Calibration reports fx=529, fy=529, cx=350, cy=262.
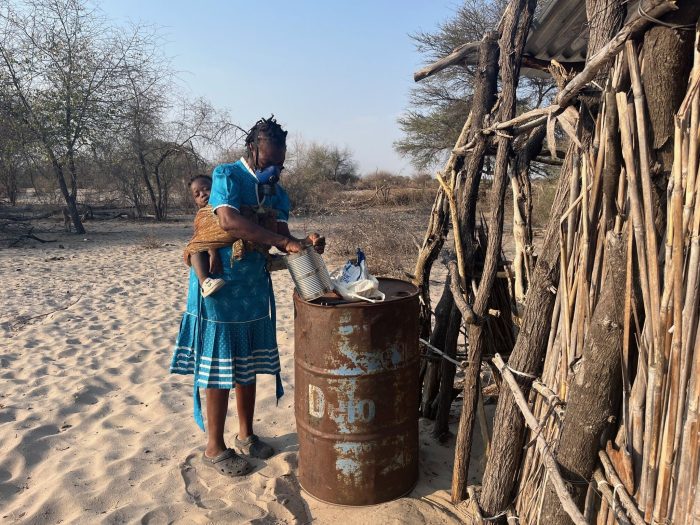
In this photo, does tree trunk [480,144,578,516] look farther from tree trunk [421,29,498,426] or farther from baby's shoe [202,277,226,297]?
baby's shoe [202,277,226,297]

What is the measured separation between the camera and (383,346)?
2.51 meters

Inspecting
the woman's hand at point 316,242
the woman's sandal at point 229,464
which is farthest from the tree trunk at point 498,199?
the woman's sandal at point 229,464

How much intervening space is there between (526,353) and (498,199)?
80 centimetres

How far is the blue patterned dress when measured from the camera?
2.81 meters

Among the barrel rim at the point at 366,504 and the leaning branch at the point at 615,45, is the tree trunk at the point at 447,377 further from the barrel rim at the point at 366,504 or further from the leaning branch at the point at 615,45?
the leaning branch at the point at 615,45

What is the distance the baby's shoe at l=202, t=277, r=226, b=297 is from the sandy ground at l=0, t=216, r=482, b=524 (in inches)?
41.7

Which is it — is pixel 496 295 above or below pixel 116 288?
above

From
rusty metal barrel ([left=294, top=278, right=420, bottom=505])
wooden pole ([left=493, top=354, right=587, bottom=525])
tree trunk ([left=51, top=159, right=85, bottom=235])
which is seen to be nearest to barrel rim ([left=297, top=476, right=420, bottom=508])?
rusty metal barrel ([left=294, top=278, right=420, bottom=505])

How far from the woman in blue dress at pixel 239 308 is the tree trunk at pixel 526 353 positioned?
1.10 m

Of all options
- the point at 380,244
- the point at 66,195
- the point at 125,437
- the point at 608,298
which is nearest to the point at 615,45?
the point at 608,298

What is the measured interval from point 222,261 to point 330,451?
1.12 meters

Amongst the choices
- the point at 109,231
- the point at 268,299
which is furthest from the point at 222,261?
the point at 109,231

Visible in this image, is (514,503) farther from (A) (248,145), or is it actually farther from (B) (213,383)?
(A) (248,145)

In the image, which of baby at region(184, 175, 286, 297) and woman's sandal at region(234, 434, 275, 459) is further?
woman's sandal at region(234, 434, 275, 459)
